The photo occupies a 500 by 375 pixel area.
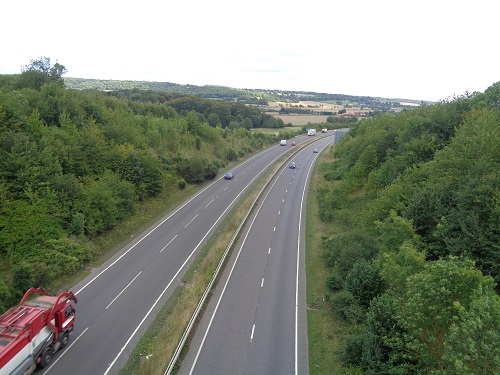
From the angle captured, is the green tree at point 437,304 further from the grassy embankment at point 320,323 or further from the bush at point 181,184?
the bush at point 181,184

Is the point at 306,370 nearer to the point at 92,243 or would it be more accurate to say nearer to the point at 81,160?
the point at 92,243

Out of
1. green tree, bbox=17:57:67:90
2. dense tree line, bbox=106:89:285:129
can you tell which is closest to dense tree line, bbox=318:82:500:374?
green tree, bbox=17:57:67:90

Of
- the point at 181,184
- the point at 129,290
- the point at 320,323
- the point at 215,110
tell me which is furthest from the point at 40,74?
the point at 215,110

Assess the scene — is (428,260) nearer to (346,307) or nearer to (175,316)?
(346,307)

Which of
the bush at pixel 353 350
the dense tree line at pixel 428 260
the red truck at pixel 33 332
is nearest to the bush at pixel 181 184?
the dense tree line at pixel 428 260

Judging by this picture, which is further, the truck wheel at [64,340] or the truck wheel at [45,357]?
the truck wheel at [64,340]
